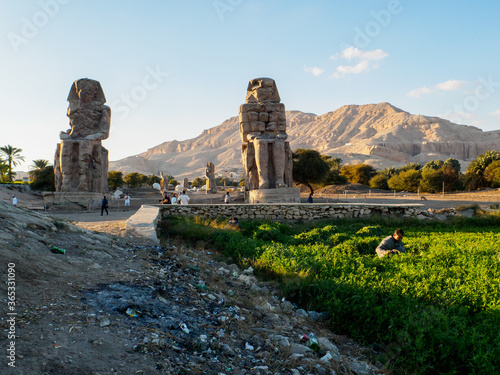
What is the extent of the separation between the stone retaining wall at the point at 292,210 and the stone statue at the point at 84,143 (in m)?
5.36

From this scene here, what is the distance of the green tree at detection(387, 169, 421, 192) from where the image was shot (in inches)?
1335

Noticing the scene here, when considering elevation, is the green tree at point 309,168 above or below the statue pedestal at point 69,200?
above

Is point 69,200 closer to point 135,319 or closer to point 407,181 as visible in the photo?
point 135,319

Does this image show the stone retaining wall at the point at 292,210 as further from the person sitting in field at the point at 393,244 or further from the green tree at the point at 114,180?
the green tree at the point at 114,180

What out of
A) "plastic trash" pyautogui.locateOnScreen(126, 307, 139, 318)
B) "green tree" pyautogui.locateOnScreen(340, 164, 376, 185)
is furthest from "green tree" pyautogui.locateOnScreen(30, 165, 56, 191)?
"plastic trash" pyautogui.locateOnScreen(126, 307, 139, 318)

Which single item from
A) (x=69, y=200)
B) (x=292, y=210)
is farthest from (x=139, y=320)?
(x=69, y=200)

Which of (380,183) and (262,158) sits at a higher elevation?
(262,158)

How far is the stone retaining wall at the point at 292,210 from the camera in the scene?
34.1 feet

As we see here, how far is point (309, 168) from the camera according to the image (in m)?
26.6

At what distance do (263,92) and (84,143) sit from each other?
23.1ft

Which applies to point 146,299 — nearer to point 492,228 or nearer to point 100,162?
point 492,228

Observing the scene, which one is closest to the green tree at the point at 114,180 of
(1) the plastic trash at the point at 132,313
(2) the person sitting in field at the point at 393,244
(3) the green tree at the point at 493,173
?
(3) the green tree at the point at 493,173

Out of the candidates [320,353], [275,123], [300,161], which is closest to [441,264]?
[320,353]

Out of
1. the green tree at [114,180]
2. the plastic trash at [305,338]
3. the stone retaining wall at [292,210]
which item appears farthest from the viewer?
the green tree at [114,180]
